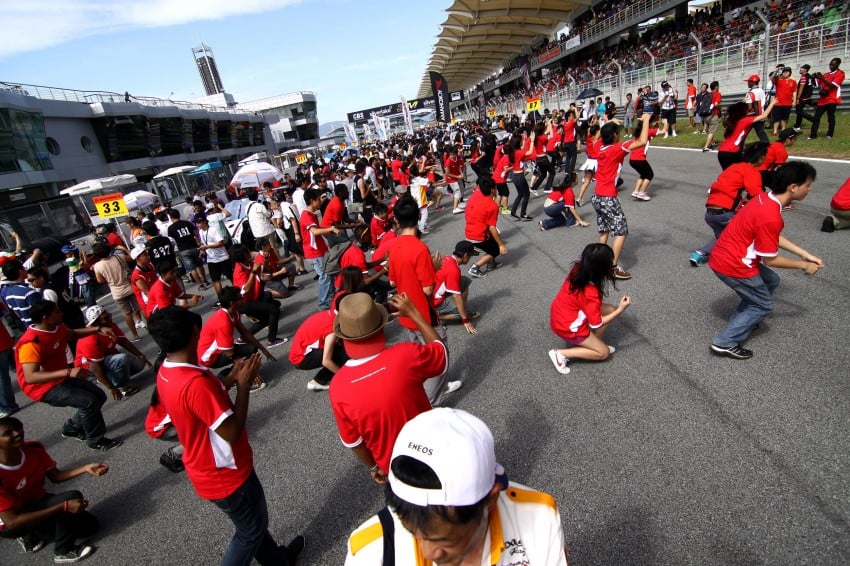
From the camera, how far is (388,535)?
44.3 inches

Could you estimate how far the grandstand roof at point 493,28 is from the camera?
123 feet

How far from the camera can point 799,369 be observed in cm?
326

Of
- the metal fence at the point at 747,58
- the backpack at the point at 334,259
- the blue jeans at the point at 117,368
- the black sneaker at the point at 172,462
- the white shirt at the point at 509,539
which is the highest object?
the metal fence at the point at 747,58

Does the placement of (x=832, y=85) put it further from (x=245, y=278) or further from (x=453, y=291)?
(x=245, y=278)

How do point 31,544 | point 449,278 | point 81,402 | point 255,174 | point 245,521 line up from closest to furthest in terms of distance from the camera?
point 245,521
point 31,544
point 81,402
point 449,278
point 255,174

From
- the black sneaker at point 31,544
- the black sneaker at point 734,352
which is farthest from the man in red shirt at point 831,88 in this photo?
the black sneaker at point 31,544

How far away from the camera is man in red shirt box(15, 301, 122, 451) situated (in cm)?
407

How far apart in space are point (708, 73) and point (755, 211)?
19.8 meters

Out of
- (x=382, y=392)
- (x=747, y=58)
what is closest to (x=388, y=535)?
(x=382, y=392)

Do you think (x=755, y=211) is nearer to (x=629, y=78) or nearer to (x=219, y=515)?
(x=219, y=515)

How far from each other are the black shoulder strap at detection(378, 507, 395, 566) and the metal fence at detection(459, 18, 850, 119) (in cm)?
1861

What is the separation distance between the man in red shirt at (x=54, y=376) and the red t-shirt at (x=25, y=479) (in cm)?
122

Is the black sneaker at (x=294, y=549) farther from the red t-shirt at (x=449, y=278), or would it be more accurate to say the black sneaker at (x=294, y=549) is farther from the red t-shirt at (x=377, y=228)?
the red t-shirt at (x=377, y=228)

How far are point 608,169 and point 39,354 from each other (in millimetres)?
6925
